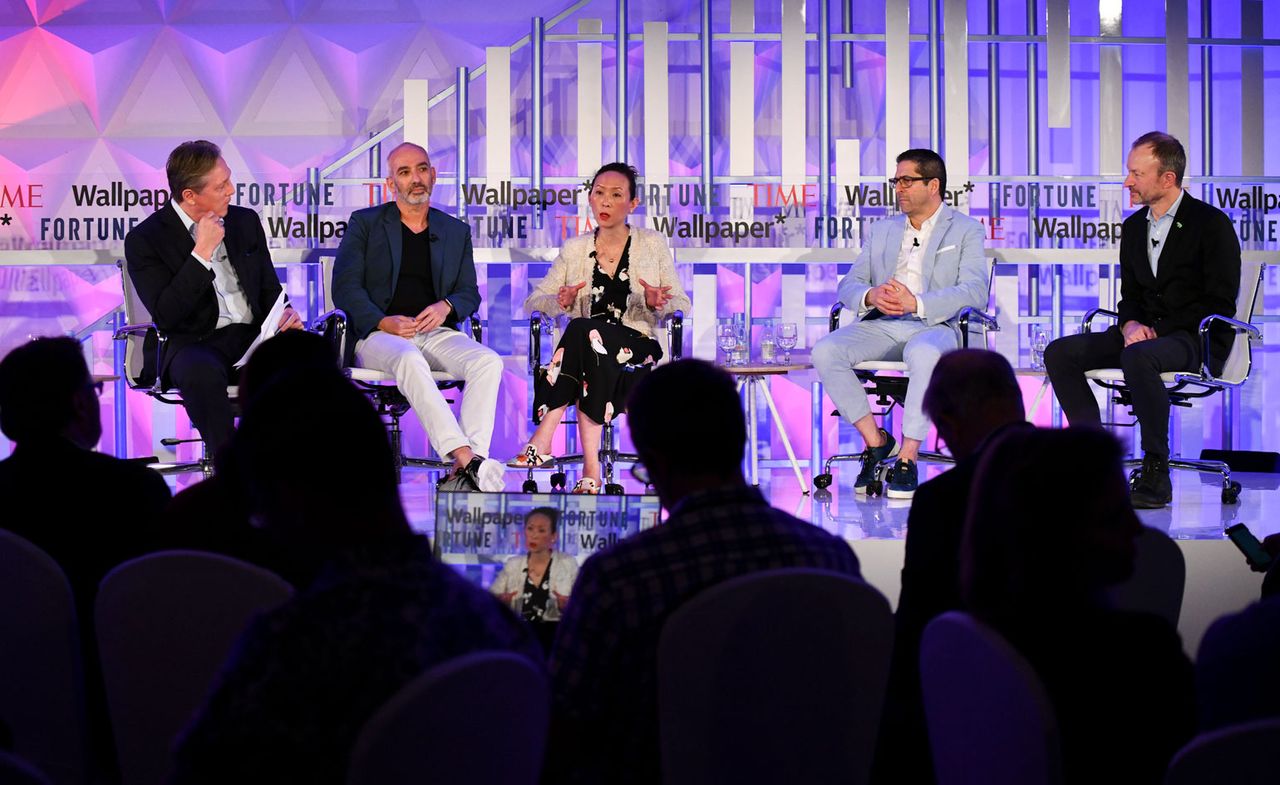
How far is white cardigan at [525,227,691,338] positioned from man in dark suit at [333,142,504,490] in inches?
11.5

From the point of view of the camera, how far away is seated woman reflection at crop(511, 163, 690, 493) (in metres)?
4.64

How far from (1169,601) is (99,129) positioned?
5.55 m

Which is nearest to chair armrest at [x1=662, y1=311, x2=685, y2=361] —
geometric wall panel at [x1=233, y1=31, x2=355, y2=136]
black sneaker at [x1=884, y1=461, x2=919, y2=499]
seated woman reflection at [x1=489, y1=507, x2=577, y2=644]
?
black sneaker at [x1=884, y1=461, x2=919, y2=499]

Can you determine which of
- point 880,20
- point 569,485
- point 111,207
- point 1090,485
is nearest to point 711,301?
point 569,485

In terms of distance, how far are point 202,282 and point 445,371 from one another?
87cm

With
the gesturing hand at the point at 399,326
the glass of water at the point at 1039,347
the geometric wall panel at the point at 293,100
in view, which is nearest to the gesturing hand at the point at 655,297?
the gesturing hand at the point at 399,326

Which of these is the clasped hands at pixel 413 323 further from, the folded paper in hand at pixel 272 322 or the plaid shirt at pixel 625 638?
the plaid shirt at pixel 625 638

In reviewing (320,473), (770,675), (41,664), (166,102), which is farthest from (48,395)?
(166,102)

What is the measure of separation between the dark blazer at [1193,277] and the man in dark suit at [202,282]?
3005mm

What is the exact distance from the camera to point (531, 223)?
581 centimetres

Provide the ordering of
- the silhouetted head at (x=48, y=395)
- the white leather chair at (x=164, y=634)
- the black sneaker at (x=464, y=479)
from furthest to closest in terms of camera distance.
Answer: the black sneaker at (x=464, y=479) < the silhouetted head at (x=48, y=395) < the white leather chair at (x=164, y=634)

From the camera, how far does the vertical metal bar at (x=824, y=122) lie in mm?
5723

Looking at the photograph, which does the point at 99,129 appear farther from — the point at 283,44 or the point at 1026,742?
the point at 1026,742

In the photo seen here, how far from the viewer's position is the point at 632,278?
4.89 m
